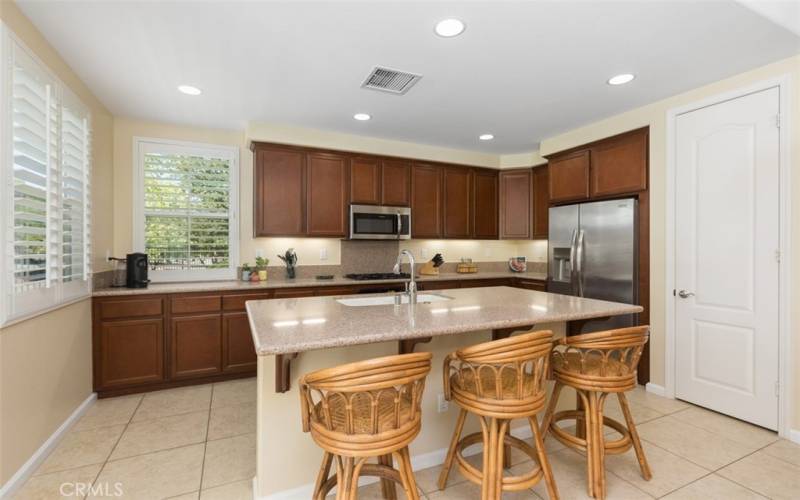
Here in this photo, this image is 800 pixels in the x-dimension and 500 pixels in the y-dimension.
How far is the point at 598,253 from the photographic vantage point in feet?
12.1

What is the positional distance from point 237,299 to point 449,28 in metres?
2.92

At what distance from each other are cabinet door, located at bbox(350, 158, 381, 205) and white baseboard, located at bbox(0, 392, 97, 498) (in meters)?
2.97

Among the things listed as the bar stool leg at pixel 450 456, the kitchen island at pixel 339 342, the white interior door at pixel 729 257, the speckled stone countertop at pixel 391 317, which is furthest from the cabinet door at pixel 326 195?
the white interior door at pixel 729 257

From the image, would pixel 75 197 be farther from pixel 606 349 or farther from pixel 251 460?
pixel 606 349

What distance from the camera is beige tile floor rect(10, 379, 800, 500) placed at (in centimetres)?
199

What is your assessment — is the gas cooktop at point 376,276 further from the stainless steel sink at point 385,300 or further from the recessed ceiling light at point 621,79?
the recessed ceiling light at point 621,79

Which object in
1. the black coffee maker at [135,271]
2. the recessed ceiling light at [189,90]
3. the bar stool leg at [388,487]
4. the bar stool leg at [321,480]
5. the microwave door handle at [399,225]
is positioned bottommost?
the bar stool leg at [388,487]

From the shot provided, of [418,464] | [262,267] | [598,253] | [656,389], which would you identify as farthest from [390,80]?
[656,389]

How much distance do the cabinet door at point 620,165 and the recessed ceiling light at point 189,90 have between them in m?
3.70

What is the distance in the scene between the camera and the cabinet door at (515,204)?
5.12m

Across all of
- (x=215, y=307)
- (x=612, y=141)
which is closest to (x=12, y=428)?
(x=215, y=307)

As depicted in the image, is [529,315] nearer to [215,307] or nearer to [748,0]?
[748,0]

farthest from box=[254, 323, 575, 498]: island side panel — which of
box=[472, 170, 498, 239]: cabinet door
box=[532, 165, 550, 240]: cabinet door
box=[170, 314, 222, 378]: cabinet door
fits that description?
box=[532, 165, 550, 240]: cabinet door

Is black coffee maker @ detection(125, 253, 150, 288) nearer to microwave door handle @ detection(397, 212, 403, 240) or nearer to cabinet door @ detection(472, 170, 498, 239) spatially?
microwave door handle @ detection(397, 212, 403, 240)
